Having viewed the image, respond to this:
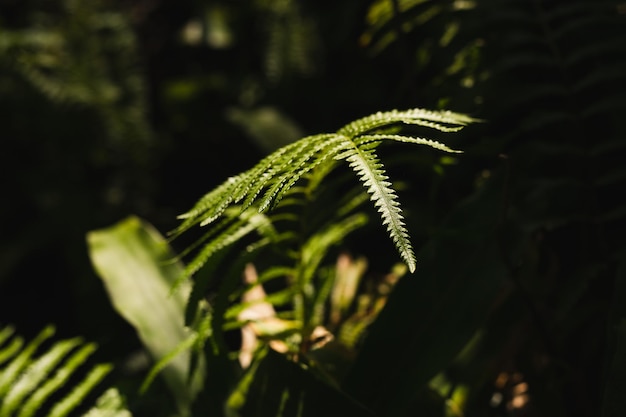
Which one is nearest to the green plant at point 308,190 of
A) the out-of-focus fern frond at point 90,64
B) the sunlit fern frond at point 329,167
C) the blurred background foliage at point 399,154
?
the sunlit fern frond at point 329,167

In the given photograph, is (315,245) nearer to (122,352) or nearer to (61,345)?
(61,345)

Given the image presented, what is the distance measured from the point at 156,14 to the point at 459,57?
195 centimetres

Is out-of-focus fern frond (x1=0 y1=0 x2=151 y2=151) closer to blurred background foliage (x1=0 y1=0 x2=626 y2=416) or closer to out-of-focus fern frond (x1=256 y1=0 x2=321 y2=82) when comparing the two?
blurred background foliage (x1=0 y1=0 x2=626 y2=416)

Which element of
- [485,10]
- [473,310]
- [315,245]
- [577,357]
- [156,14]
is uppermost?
[156,14]

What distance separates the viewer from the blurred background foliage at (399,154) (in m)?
0.74

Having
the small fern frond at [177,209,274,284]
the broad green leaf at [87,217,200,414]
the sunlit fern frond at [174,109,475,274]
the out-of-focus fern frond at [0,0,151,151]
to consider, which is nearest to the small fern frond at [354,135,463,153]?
the sunlit fern frond at [174,109,475,274]

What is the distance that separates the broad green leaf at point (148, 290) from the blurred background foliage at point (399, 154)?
9.4 inches

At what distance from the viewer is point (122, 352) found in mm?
1303

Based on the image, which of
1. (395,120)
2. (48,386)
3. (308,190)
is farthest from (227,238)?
(48,386)

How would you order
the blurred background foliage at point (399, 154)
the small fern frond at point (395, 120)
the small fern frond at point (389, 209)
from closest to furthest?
the small fern frond at point (389, 209)
the small fern frond at point (395, 120)
the blurred background foliage at point (399, 154)

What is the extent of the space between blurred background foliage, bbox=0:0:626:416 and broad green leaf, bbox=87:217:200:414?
0.79 ft

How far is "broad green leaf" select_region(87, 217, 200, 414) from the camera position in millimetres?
787

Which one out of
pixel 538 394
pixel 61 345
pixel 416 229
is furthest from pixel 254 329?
pixel 416 229

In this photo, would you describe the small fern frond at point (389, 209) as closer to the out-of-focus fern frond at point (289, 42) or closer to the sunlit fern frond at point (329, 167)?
the sunlit fern frond at point (329, 167)
